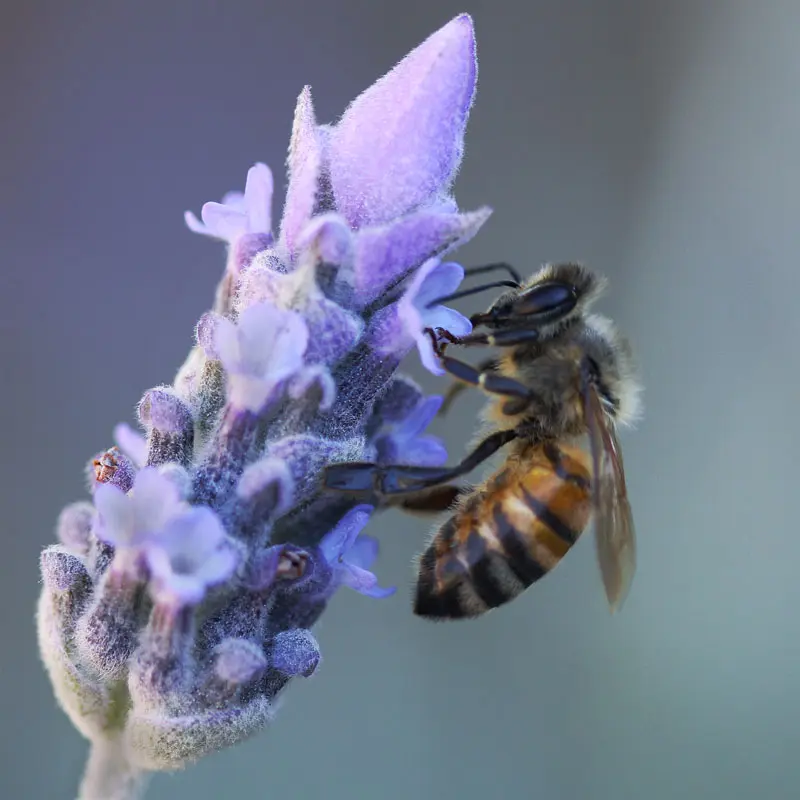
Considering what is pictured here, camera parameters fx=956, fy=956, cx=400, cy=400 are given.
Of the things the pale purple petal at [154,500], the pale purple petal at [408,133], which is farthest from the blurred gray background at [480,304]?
the pale purple petal at [408,133]

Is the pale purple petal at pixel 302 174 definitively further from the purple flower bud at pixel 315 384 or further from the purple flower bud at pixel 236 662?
the purple flower bud at pixel 236 662

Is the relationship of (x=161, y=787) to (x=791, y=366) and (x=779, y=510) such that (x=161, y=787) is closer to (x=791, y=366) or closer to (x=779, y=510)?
(x=779, y=510)

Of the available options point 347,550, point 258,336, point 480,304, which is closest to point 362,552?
point 347,550

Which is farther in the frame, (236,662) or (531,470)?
(531,470)

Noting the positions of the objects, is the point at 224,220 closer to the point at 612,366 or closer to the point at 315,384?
the point at 315,384

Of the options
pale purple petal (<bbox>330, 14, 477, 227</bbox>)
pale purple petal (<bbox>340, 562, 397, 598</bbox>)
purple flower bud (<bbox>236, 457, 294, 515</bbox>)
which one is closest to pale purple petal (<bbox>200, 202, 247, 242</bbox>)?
pale purple petal (<bbox>330, 14, 477, 227</bbox>)

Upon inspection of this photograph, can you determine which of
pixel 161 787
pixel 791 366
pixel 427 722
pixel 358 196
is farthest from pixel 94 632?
pixel 791 366
